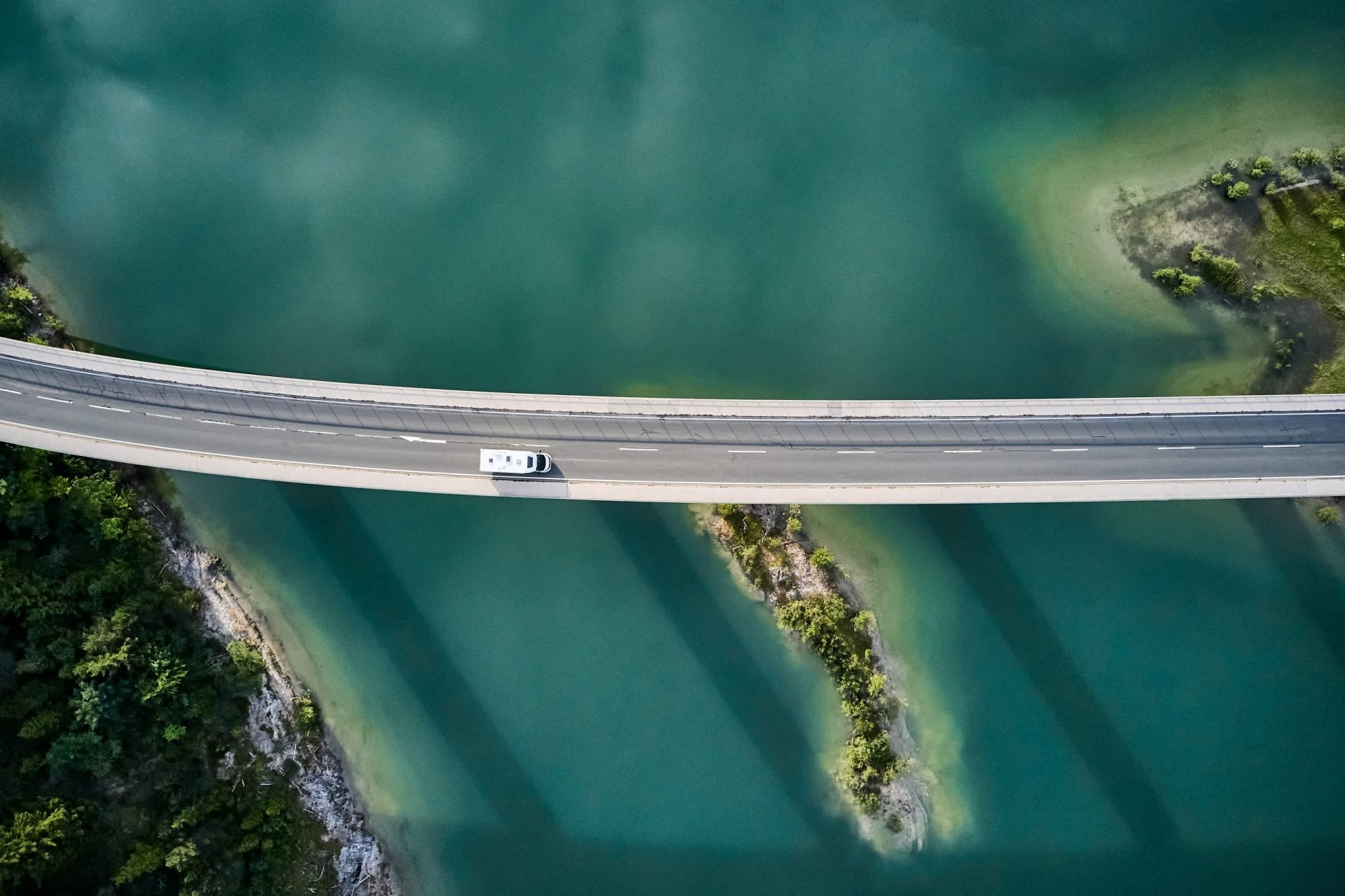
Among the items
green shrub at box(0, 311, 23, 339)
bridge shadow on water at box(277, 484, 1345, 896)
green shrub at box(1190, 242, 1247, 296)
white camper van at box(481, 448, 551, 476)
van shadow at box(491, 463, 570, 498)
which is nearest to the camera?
white camper van at box(481, 448, 551, 476)

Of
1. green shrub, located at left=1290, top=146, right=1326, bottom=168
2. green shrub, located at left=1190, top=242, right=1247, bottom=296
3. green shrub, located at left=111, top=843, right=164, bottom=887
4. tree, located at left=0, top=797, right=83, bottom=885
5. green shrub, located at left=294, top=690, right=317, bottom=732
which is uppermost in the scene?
green shrub, located at left=1290, top=146, right=1326, bottom=168

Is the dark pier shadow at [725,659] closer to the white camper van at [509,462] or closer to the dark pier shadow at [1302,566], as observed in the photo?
the white camper van at [509,462]

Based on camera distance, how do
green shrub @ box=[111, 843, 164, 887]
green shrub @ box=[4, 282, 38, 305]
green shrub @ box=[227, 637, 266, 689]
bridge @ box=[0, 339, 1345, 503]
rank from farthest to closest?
green shrub @ box=[4, 282, 38, 305] < green shrub @ box=[227, 637, 266, 689] < bridge @ box=[0, 339, 1345, 503] < green shrub @ box=[111, 843, 164, 887]

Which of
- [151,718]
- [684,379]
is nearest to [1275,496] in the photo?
[684,379]

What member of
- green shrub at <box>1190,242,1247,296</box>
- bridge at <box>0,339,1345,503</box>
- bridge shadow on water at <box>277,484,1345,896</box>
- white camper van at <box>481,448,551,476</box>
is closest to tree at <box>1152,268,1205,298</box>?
green shrub at <box>1190,242,1247,296</box>

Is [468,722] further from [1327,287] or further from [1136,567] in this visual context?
[1327,287]

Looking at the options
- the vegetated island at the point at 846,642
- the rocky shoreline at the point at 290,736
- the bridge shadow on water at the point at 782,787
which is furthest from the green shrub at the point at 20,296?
the vegetated island at the point at 846,642

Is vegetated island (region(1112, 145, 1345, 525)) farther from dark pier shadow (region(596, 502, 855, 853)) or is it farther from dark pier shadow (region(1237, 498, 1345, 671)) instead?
dark pier shadow (region(596, 502, 855, 853))

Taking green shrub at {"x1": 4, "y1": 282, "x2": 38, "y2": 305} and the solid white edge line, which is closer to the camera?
the solid white edge line
